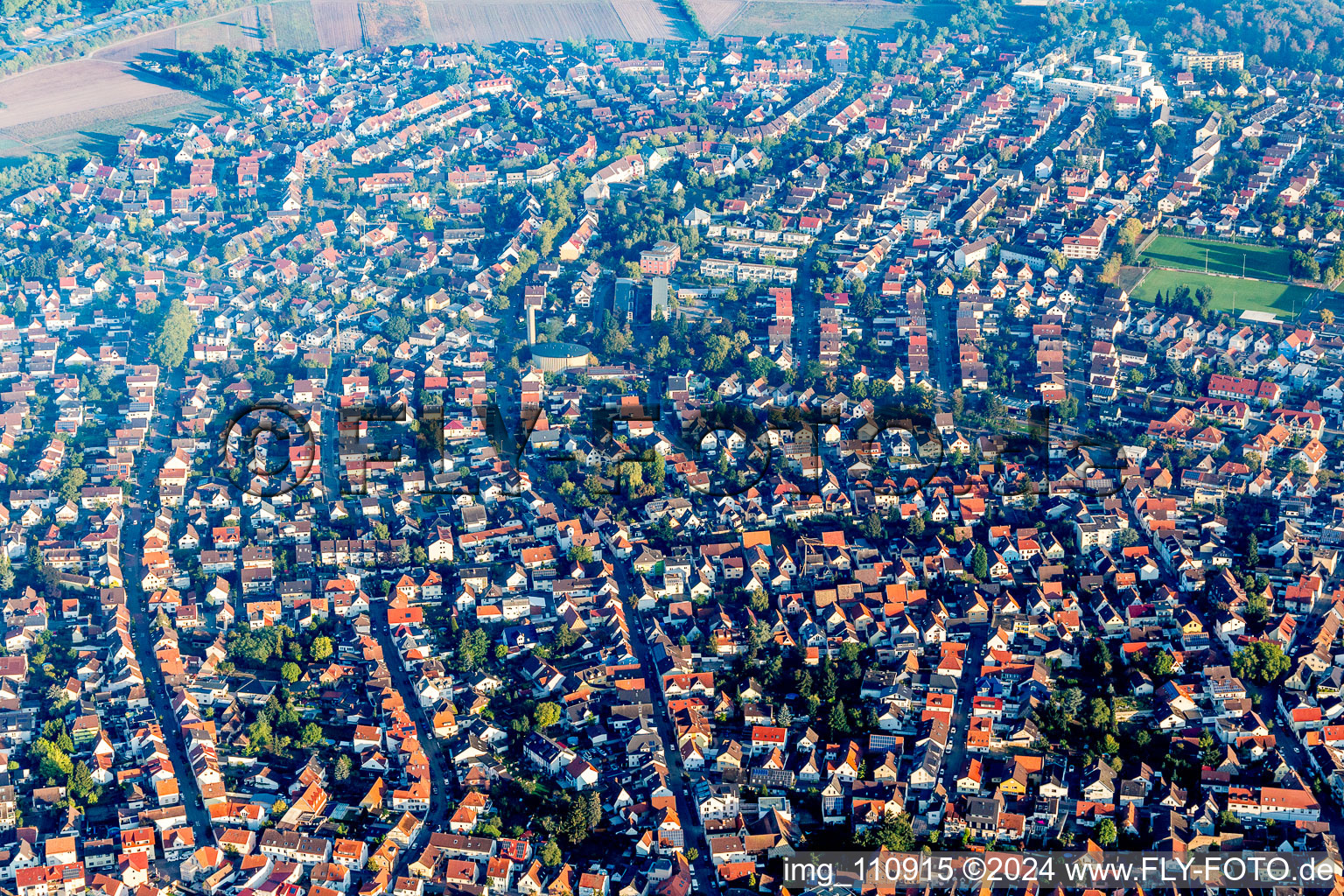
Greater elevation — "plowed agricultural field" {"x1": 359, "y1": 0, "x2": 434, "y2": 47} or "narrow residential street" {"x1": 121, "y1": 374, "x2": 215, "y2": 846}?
"plowed agricultural field" {"x1": 359, "y1": 0, "x2": 434, "y2": 47}

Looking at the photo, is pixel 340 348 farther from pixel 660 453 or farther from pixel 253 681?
pixel 253 681

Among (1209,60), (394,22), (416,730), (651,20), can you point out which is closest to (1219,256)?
(1209,60)

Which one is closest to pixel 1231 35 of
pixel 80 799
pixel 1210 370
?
pixel 1210 370

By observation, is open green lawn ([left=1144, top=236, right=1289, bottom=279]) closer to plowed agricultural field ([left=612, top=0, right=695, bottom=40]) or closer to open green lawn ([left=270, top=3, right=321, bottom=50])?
plowed agricultural field ([left=612, top=0, right=695, bottom=40])

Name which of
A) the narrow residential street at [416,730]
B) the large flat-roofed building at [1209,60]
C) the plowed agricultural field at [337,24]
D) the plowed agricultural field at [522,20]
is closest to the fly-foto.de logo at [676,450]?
the narrow residential street at [416,730]

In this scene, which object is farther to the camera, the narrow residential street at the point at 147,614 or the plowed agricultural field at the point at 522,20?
the plowed agricultural field at the point at 522,20

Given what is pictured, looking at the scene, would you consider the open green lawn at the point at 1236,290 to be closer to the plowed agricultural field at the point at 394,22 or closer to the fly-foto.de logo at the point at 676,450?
the fly-foto.de logo at the point at 676,450

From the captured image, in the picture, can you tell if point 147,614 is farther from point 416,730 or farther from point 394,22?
point 394,22

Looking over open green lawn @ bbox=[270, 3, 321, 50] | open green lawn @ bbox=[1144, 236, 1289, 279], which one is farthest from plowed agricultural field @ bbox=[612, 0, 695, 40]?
open green lawn @ bbox=[1144, 236, 1289, 279]
